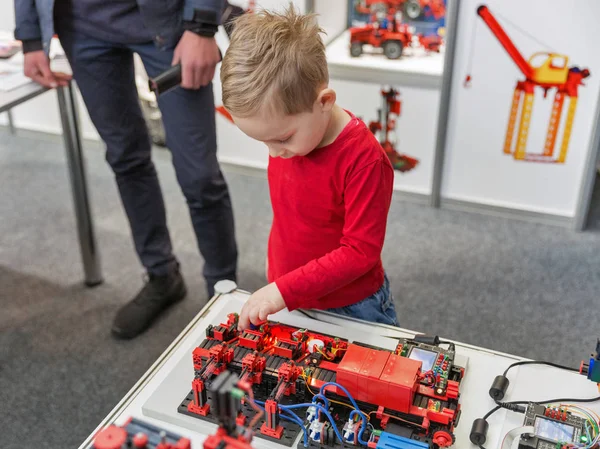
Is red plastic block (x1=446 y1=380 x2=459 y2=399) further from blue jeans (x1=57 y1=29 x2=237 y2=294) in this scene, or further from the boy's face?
blue jeans (x1=57 y1=29 x2=237 y2=294)

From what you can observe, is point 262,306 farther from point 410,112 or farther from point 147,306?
point 410,112

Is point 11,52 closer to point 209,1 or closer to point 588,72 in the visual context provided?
point 209,1

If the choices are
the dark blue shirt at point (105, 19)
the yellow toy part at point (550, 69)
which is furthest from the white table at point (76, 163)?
the yellow toy part at point (550, 69)

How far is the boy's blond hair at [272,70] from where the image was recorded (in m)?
0.92

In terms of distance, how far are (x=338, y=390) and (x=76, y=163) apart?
1285mm

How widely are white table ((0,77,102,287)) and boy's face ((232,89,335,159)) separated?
0.90 m

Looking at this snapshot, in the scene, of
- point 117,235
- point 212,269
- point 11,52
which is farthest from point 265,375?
point 117,235

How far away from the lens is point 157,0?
1.44m

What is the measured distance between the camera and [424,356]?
1011 millimetres

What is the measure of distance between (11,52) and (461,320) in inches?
61.0

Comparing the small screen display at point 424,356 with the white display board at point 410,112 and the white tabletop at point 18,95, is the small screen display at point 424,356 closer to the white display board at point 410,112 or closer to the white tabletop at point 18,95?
the white tabletop at point 18,95

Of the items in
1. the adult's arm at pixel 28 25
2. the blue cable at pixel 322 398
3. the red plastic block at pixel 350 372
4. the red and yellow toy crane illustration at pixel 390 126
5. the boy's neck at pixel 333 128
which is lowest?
the red and yellow toy crane illustration at pixel 390 126

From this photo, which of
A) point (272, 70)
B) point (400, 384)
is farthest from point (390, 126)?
point (400, 384)

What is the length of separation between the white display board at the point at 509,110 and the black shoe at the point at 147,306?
3.72ft
